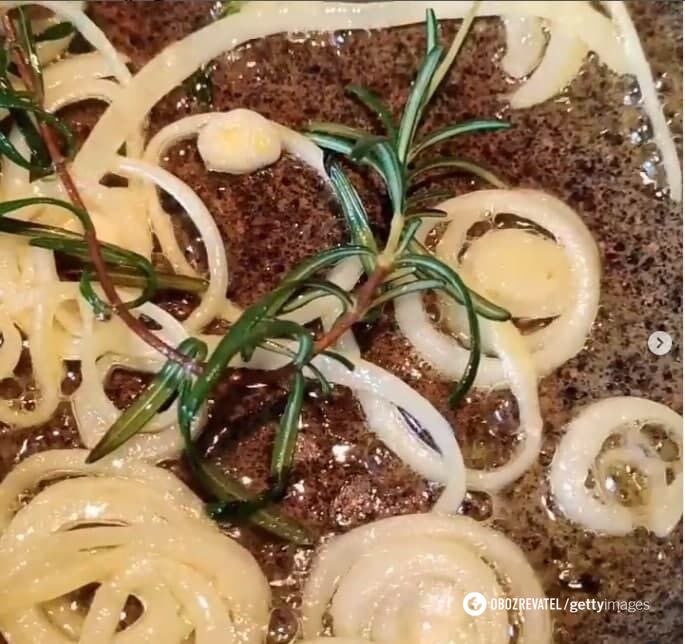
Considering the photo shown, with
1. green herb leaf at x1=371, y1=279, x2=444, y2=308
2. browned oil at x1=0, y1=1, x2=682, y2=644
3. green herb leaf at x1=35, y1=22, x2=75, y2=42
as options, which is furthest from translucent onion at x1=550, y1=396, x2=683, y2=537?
green herb leaf at x1=35, y1=22, x2=75, y2=42

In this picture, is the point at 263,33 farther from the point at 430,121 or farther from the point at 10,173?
the point at 10,173

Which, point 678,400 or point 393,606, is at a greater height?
point 678,400

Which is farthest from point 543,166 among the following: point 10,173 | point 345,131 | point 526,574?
point 10,173

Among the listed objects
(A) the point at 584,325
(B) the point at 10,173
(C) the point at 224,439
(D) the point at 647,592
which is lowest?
(D) the point at 647,592

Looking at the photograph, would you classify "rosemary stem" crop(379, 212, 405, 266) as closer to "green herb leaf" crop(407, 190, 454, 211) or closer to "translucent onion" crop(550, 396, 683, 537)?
"green herb leaf" crop(407, 190, 454, 211)

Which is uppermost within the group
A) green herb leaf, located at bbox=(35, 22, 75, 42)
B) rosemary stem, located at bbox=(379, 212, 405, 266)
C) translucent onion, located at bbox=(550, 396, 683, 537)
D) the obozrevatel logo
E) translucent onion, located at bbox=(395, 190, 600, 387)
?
green herb leaf, located at bbox=(35, 22, 75, 42)

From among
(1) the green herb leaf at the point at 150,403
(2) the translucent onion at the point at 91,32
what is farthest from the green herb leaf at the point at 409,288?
(2) the translucent onion at the point at 91,32

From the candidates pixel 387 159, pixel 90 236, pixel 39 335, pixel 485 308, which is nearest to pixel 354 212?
pixel 387 159

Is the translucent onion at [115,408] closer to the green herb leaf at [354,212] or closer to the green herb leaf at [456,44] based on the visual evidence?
the green herb leaf at [354,212]
